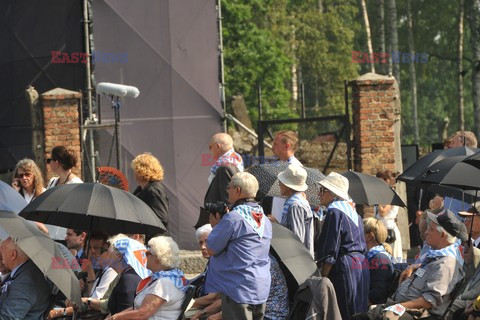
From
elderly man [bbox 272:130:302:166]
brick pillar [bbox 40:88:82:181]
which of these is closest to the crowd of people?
elderly man [bbox 272:130:302:166]

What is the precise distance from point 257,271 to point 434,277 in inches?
53.0

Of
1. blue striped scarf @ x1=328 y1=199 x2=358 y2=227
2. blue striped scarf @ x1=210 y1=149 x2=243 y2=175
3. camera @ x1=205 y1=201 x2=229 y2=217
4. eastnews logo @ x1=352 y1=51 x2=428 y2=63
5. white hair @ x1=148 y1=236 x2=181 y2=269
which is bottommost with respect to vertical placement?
white hair @ x1=148 y1=236 x2=181 y2=269

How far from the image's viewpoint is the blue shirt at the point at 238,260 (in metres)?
8.01

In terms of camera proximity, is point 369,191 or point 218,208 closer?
point 218,208

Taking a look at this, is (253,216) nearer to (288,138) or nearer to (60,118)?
(288,138)

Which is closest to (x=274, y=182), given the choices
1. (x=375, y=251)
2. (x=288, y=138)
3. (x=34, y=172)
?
(x=288, y=138)

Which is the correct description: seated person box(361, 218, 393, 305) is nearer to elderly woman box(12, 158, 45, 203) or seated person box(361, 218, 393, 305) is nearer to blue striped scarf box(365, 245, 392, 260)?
blue striped scarf box(365, 245, 392, 260)

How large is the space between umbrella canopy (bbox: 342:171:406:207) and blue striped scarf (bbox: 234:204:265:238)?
2.30 meters

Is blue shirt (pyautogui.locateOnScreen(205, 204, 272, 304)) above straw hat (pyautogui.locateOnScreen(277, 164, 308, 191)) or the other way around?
the other way around

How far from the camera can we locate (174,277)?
8.15 meters

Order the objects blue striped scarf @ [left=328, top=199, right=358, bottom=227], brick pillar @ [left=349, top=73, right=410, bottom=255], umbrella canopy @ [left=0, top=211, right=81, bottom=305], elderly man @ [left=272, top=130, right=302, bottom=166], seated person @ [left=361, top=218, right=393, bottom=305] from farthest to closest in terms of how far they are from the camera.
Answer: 1. brick pillar @ [left=349, top=73, right=410, bottom=255]
2. elderly man @ [left=272, top=130, right=302, bottom=166]
3. seated person @ [left=361, top=218, right=393, bottom=305]
4. blue striped scarf @ [left=328, top=199, right=358, bottom=227]
5. umbrella canopy @ [left=0, top=211, right=81, bottom=305]

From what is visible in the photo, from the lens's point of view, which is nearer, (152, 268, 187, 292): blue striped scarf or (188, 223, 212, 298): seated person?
(152, 268, 187, 292): blue striped scarf

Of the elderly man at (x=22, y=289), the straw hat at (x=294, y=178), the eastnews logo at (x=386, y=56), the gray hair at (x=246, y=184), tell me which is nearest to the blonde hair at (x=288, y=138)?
the straw hat at (x=294, y=178)

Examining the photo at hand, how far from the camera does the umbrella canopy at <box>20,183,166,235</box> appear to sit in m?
8.48
